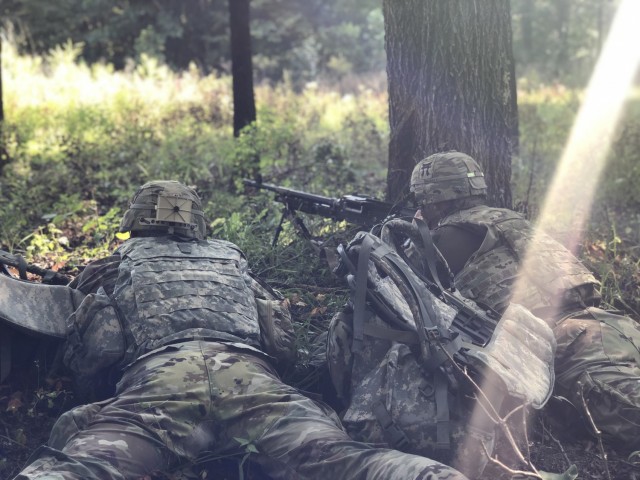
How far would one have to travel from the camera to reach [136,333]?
11.5 ft

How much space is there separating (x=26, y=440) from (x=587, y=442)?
290 cm

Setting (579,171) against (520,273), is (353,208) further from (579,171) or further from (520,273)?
(579,171)

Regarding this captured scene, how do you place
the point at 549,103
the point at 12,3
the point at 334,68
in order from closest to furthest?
the point at 549,103 < the point at 12,3 < the point at 334,68

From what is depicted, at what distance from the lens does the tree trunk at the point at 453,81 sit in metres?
5.05

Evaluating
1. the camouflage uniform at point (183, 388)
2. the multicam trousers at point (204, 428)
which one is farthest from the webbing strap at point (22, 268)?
the multicam trousers at point (204, 428)

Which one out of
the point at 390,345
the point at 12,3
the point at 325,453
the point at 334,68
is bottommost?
the point at 325,453

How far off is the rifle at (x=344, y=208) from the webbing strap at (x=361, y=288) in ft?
4.52

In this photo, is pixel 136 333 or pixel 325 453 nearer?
pixel 325 453

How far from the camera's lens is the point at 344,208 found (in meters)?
5.22

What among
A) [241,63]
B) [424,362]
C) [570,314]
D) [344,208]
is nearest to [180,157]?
[241,63]

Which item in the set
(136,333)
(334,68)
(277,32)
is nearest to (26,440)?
(136,333)

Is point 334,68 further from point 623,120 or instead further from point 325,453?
point 325,453

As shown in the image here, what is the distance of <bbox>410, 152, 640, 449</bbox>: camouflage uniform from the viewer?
3701 mm

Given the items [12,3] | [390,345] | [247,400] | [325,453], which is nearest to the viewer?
[325,453]
